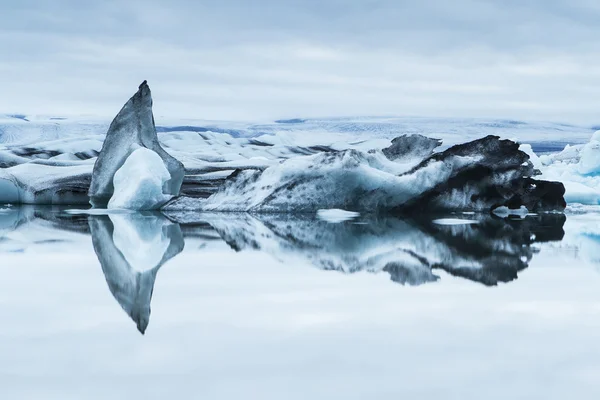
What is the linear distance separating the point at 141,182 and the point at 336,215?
6.35 ft

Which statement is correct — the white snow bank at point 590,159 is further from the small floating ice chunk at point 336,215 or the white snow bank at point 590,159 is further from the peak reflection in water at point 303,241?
the small floating ice chunk at point 336,215

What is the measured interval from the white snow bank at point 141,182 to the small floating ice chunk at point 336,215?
1607mm

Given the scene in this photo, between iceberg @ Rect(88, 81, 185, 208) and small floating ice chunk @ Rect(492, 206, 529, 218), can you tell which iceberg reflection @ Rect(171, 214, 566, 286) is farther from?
iceberg @ Rect(88, 81, 185, 208)

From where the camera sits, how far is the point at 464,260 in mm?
4027

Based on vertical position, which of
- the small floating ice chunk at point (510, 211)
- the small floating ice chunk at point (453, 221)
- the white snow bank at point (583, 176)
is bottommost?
the white snow bank at point (583, 176)

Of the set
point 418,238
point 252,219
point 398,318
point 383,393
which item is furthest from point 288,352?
point 252,219

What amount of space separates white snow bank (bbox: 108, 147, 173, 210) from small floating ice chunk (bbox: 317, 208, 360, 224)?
1.61m

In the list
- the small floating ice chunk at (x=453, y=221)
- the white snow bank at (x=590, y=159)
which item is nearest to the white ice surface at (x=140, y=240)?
the small floating ice chunk at (x=453, y=221)

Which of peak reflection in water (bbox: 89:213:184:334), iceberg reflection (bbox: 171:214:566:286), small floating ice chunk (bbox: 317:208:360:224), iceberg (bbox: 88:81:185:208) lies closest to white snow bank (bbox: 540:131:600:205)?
iceberg reflection (bbox: 171:214:566:286)

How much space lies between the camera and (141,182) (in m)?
8.45

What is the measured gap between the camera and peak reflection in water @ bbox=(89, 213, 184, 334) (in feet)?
9.21

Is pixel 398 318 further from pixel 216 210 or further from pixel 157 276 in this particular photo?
pixel 216 210

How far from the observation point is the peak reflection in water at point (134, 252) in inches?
111

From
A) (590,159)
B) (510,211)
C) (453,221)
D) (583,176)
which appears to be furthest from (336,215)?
(583,176)
